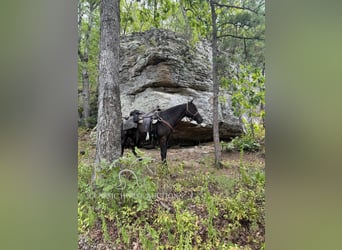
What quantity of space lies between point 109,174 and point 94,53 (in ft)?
4.03

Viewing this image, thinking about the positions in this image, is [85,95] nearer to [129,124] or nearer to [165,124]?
[129,124]

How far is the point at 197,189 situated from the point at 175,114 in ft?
3.42

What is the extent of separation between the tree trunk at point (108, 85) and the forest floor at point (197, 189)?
0.13 m

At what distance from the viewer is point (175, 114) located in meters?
2.72

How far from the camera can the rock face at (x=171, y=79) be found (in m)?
2.51

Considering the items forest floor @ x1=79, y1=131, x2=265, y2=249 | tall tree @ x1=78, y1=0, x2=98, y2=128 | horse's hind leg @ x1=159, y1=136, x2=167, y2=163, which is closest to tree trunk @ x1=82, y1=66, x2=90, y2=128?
tall tree @ x1=78, y1=0, x2=98, y2=128

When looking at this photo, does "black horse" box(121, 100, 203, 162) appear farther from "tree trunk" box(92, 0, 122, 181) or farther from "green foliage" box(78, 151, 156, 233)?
"green foliage" box(78, 151, 156, 233)

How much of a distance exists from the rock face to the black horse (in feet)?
0.29

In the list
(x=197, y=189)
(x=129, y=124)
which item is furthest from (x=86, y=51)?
(x=197, y=189)

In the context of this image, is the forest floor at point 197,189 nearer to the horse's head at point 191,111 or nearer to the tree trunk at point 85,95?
the tree trunk at point 85,95

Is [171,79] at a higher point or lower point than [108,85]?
higher
